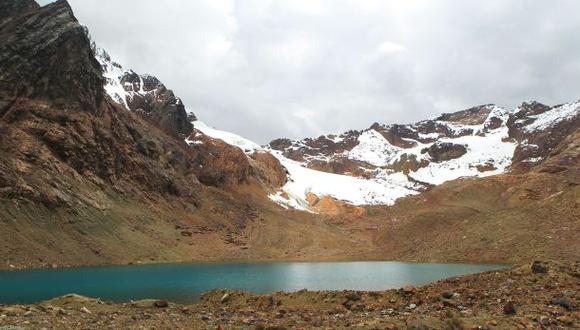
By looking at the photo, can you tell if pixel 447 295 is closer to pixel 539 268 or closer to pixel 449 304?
pixel 449 304

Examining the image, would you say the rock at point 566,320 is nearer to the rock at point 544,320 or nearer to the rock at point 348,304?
the rock at point 544,320

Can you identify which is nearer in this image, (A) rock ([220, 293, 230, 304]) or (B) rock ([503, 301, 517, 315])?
(B) rock ([503, 301, 517, 315])

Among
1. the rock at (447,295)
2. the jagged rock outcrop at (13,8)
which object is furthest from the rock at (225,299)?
the jagged rock outcrop at (13,8)

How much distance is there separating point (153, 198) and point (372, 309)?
121 metres

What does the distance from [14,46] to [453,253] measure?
11292 cm

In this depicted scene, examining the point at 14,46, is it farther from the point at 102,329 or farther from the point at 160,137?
the point at 102,329

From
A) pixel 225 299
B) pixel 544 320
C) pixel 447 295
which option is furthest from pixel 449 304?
pixel 225 299

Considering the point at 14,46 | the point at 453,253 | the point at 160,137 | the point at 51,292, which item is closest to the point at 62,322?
the point at 51,292

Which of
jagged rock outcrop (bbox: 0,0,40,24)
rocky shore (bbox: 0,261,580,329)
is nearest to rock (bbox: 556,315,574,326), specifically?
rocky shore (bbox: 0,261,580,329)

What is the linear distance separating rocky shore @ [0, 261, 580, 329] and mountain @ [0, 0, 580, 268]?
5300cm

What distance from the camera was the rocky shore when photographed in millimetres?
18250

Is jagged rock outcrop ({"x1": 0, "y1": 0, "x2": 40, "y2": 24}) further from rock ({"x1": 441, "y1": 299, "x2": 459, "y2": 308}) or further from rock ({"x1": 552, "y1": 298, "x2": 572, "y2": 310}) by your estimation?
rock ({"x1": 552, "y1": 298, "x2": 572, "y2": 310})

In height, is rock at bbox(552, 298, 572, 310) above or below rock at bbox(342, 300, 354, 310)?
above

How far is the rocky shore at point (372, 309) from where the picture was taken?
719 inches
